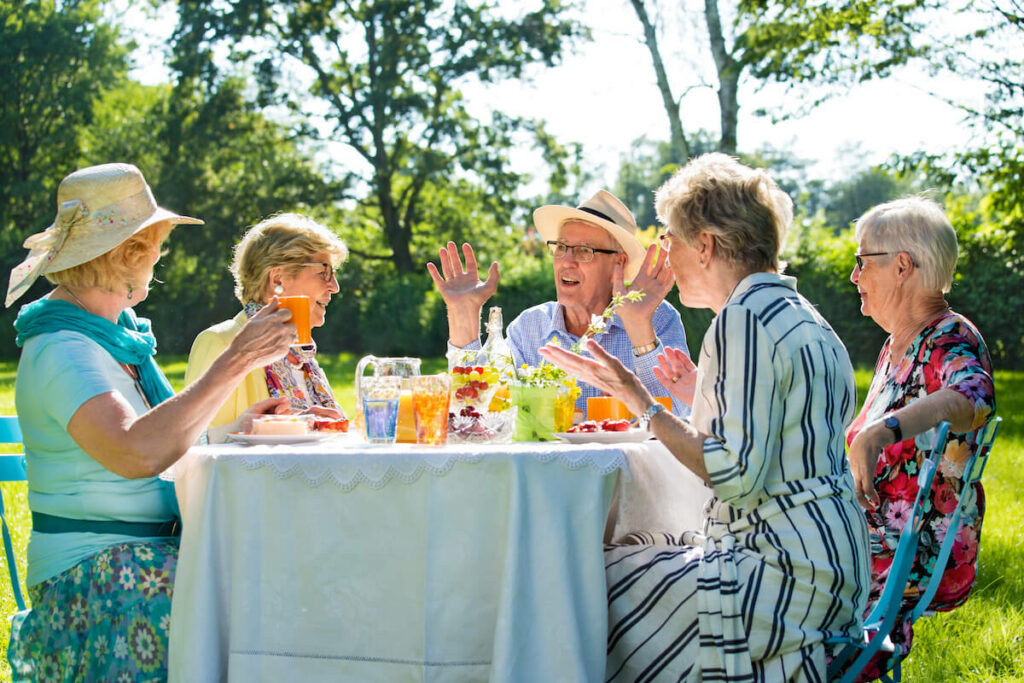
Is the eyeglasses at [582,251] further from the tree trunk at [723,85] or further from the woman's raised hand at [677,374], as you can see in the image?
the tree trunk at [723,85]

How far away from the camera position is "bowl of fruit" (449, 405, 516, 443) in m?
3.00

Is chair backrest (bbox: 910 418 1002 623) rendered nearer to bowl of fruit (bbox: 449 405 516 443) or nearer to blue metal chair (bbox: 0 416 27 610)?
bowl of fruit (bbox: 449 405 516 443)

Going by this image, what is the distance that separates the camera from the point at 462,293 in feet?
13.8

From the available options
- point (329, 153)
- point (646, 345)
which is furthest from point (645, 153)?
point (646, 345)

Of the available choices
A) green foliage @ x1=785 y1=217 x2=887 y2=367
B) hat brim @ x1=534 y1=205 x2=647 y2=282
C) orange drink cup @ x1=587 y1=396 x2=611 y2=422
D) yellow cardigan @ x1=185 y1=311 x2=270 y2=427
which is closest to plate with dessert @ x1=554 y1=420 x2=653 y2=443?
orange drink cup @ x1=587 y1=396 x2=611 y2=422

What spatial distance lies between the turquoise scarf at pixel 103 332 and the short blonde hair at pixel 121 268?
98 millimetres

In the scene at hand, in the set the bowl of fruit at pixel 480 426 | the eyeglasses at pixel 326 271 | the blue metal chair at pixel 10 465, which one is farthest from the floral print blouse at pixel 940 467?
the blue metal chair at pixel 10 465

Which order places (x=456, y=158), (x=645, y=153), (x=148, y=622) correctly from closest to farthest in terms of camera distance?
(x=148, y=622)
(x=456, y=158)
(x=645, y=153)

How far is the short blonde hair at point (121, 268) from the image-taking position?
292 centimetres

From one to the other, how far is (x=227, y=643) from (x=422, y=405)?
822mm

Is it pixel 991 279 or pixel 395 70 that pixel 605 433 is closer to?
pixel 991 279

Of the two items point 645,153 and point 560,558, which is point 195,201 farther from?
point 645,153

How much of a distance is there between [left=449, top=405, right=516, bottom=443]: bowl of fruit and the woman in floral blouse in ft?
3.43

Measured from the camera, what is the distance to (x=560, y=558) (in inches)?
99.8
